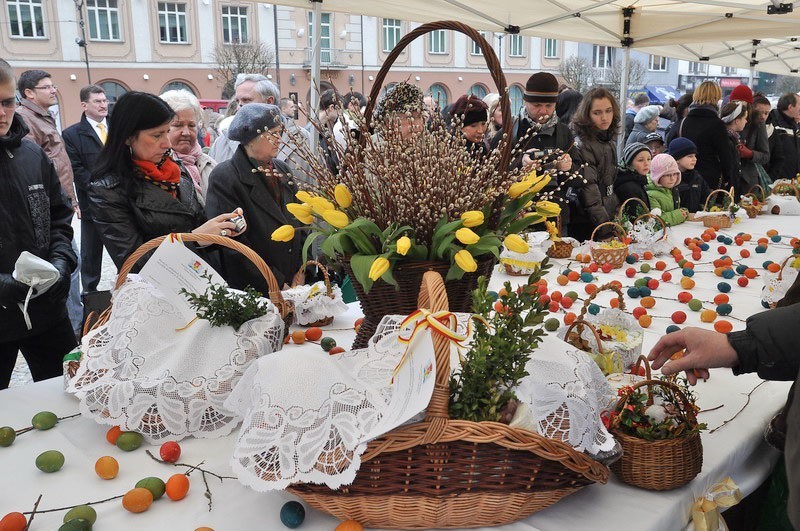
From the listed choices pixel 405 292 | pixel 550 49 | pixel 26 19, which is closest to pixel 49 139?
pixel 405 292

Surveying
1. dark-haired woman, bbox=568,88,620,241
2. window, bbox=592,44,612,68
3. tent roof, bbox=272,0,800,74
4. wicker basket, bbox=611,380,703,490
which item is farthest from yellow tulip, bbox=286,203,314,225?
window, bbox=592,44,612,68

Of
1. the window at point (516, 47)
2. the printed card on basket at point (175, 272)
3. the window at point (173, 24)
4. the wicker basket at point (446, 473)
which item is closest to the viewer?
Answer: the wicker basket at point (446, 473)

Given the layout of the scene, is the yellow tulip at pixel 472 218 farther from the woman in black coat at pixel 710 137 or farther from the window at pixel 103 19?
the window at pixel 103 19

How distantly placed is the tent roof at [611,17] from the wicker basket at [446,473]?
4.20 metres

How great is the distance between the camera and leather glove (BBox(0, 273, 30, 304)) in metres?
1.77

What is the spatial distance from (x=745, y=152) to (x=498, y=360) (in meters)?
5.80

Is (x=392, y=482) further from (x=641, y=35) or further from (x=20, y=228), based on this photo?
(x=641, y=35)

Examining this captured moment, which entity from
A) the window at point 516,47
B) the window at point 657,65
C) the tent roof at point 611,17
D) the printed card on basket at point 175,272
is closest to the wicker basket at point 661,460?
the printed card on basket at point 175,272

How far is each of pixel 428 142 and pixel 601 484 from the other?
0.73m

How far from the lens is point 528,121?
12.1 ft

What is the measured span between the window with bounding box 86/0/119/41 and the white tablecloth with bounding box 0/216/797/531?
20825 millimetres

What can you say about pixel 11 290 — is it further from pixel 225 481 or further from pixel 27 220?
pixel 225 481

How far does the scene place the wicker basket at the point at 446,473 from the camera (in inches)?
39.2

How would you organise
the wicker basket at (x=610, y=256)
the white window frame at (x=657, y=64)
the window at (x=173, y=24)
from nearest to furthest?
the wicker basket at (x=610, y=256) < the window at (x=173, y=24) < the white window frame at (x=657, y=64)
